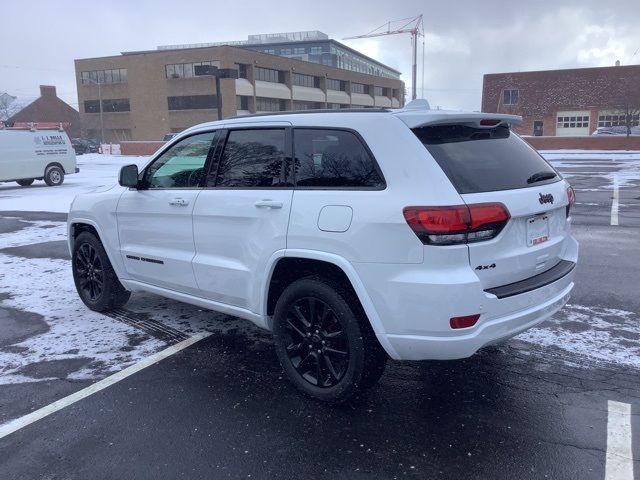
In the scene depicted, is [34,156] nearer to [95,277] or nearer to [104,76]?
[95,277]

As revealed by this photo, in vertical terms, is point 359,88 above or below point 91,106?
above

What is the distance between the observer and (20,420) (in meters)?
3.46

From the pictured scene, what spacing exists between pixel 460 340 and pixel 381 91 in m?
97.3

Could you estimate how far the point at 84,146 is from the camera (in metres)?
51.2

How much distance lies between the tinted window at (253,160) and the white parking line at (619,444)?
8.00 ft

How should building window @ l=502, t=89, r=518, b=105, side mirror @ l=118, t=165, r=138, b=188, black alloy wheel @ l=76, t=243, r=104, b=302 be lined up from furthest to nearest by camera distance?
building window @ l=502, t=89, r=518, b=105, black alloy wheel @ l=76, t=243, r=104, b=302, side mirror @ l=118, t=165, r=138, b=188

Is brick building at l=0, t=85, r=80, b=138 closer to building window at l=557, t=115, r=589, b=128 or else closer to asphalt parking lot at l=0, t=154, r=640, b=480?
building window at l=557, t=115, r=589, b=128

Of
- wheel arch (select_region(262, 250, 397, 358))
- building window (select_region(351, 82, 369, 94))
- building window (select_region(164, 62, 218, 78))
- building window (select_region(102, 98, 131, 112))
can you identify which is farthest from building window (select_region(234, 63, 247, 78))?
wheel arch (select_region(262, 250, 397, 358))

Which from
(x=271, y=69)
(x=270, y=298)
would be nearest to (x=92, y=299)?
(x=270, y=298)

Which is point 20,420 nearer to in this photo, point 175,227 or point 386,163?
point 175,227

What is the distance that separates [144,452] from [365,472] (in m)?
1.24

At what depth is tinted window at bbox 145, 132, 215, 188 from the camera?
14.3 ft

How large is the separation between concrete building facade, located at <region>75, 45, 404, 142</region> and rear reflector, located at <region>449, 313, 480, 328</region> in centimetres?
5945

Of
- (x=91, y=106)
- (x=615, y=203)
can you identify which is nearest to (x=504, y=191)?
(x=615, y=203)
